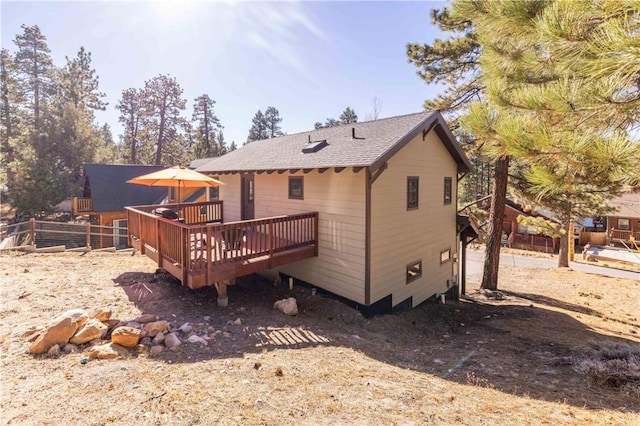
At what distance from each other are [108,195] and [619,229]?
145ft

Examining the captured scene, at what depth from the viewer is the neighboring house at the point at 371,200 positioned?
7.54 m

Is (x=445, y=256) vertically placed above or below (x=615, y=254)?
above

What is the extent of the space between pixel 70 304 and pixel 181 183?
12.6ft

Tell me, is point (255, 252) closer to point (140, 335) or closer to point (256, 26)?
point (140, 335)

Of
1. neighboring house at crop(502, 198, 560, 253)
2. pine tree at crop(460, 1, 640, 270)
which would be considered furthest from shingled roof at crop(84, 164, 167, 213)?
neighboring house at crop(502, 198, 560, 253)

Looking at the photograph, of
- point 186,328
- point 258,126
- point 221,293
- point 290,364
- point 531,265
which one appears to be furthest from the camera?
point 258,126

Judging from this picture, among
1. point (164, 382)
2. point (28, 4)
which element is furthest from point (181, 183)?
point (28, 4)

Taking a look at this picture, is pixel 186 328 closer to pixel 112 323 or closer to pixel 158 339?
pixel 158 339

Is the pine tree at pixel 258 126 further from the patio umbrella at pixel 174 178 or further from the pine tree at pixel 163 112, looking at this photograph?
the patio umbrella at pixel 174 178

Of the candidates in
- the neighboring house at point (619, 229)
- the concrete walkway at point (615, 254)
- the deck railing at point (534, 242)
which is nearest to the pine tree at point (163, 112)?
the deck railing at point (534, 242)

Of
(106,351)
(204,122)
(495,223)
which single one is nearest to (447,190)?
(495,223)

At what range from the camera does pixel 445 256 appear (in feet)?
36.5

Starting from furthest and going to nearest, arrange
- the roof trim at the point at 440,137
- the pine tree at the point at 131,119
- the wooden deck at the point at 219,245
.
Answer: the pine tree at the point at 131,119 < the roof trim at the point at 440,137 < the wooden deck at the point at 219,245

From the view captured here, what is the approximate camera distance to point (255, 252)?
711 centimetres
